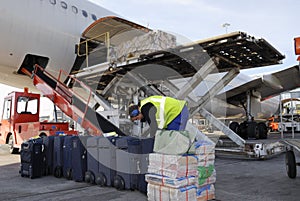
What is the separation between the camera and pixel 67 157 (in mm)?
5398

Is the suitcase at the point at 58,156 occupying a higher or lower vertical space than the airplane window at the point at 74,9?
lower

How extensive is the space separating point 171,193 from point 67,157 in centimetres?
276

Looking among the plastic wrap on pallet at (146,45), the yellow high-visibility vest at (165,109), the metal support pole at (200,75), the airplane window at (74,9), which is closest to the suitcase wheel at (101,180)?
the yellow high-visibility vest at (165,109)

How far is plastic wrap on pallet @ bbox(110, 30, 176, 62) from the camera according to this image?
6957 mm

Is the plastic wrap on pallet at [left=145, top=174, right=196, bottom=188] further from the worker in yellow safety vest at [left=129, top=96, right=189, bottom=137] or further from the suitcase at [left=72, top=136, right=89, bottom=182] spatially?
the suitcase at [left=72, top=136, right=89, bottom=182]

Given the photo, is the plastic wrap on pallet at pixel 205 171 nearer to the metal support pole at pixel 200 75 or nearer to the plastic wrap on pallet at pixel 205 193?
the plastic wrap on pallet at pixel 205 193

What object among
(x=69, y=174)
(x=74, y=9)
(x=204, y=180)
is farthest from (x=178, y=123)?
(x=74, y=9)

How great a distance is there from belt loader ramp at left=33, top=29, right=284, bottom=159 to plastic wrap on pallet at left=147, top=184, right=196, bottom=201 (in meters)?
3.43

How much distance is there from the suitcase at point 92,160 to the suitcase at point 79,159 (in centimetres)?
11

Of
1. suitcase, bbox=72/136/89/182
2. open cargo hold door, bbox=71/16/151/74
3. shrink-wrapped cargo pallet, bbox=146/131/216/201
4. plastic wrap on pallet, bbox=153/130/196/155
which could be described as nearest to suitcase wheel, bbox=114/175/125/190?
shrink-wrapped cargo pallet, bbox=146/131/216/201

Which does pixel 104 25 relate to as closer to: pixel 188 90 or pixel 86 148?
pixel 188 90

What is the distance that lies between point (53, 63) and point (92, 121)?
326 cm

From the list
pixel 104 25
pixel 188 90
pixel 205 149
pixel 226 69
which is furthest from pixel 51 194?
pixel 104 25

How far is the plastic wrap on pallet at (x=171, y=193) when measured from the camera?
11.0 ft
